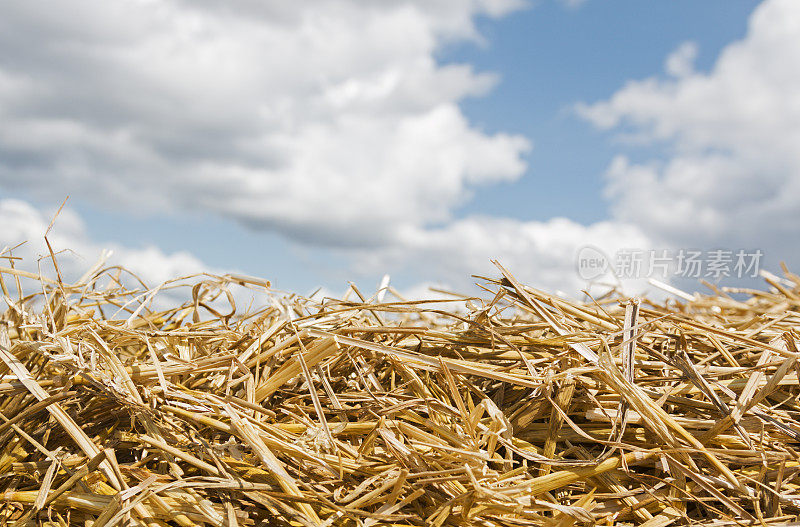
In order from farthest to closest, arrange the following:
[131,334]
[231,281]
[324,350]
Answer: [231,281] → [131,334] → [324,350]

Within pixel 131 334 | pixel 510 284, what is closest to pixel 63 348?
pixel 131 334

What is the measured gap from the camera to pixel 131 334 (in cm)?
104

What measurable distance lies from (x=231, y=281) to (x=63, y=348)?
0.37m

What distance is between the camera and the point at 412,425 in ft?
2.93

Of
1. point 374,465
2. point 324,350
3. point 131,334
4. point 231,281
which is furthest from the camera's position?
point 231,281

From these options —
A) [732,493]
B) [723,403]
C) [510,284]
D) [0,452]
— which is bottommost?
[0,452]

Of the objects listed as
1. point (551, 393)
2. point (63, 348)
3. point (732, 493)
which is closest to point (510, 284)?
point (551, 393)

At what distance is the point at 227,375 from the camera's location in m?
0.96

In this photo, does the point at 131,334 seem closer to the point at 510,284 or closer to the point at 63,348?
the point at 63,348

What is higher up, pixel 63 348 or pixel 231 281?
pixel 231 281

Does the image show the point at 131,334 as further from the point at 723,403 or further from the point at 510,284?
the point at 723,403

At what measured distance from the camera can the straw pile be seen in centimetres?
78

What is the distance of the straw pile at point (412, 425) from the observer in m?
0.78

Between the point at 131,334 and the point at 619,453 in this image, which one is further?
the point at 131,334
